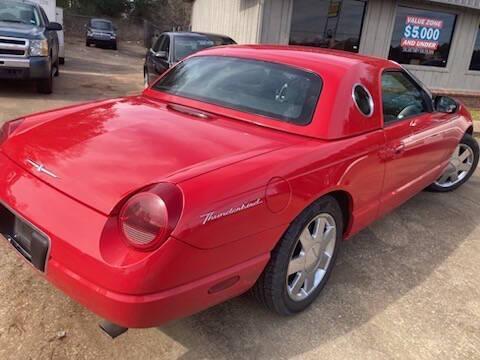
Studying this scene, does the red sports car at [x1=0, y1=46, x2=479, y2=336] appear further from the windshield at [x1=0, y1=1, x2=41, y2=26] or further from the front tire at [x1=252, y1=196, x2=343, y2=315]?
the windshield at [x1=0, y1=1, x2=41, y2=26]

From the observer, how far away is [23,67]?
8398 millimetres

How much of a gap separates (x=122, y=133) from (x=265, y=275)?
1.13 m

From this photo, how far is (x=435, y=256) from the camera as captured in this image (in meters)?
3.79

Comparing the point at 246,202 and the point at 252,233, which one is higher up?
the point at 246,202

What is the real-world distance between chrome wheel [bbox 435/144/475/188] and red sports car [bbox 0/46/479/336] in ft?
5.31

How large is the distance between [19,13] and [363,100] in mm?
8531

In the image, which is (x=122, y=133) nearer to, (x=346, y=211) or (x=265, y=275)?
(x=265, y=275)

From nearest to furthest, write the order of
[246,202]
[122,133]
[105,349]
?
[246,202]
[105,349]
[122,133]

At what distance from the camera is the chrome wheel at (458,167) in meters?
5.25

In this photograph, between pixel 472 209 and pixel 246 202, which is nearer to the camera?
pixel 246 202

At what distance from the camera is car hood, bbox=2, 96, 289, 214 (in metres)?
2.15

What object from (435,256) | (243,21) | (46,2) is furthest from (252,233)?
(46,2)

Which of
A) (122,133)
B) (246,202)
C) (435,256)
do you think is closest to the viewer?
(246,202)

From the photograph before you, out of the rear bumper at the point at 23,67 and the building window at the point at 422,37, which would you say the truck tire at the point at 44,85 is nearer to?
the rear bumper at the point at 23,67
